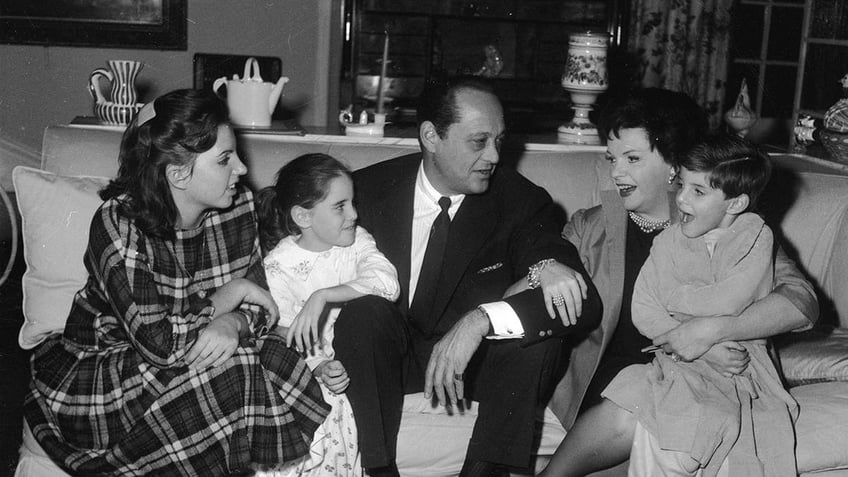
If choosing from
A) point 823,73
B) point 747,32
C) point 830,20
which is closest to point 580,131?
point 830,20

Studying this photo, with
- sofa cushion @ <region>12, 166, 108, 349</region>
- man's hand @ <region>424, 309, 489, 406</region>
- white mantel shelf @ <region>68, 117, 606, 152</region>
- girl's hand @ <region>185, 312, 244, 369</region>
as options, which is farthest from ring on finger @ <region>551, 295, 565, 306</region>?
sofa cushion @ <region>12, 166, 108, 349</region>

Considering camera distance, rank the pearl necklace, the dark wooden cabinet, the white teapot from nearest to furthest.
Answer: the pearl necklace
the white teapot
the dark wooden cabinet

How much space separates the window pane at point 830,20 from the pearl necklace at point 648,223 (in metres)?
2.57

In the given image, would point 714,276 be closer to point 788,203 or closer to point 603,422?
point 603,422

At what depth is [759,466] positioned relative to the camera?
190 cm

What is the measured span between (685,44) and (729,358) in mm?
3727

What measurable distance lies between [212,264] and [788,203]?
1593 millimetres

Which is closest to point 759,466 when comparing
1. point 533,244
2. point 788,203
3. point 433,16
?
point 533,244

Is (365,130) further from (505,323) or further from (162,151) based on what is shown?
(505,323)

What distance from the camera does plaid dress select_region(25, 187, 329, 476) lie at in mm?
1922

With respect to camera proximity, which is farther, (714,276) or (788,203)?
(788,203)

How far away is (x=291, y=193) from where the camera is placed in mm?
2229

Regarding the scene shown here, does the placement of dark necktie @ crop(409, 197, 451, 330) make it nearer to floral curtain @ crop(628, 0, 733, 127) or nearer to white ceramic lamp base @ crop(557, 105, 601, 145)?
white ceramic lamp base @ crop(557, 105, 601, 145)

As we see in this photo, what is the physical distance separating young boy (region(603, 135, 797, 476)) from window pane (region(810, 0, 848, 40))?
2651 millimetres
